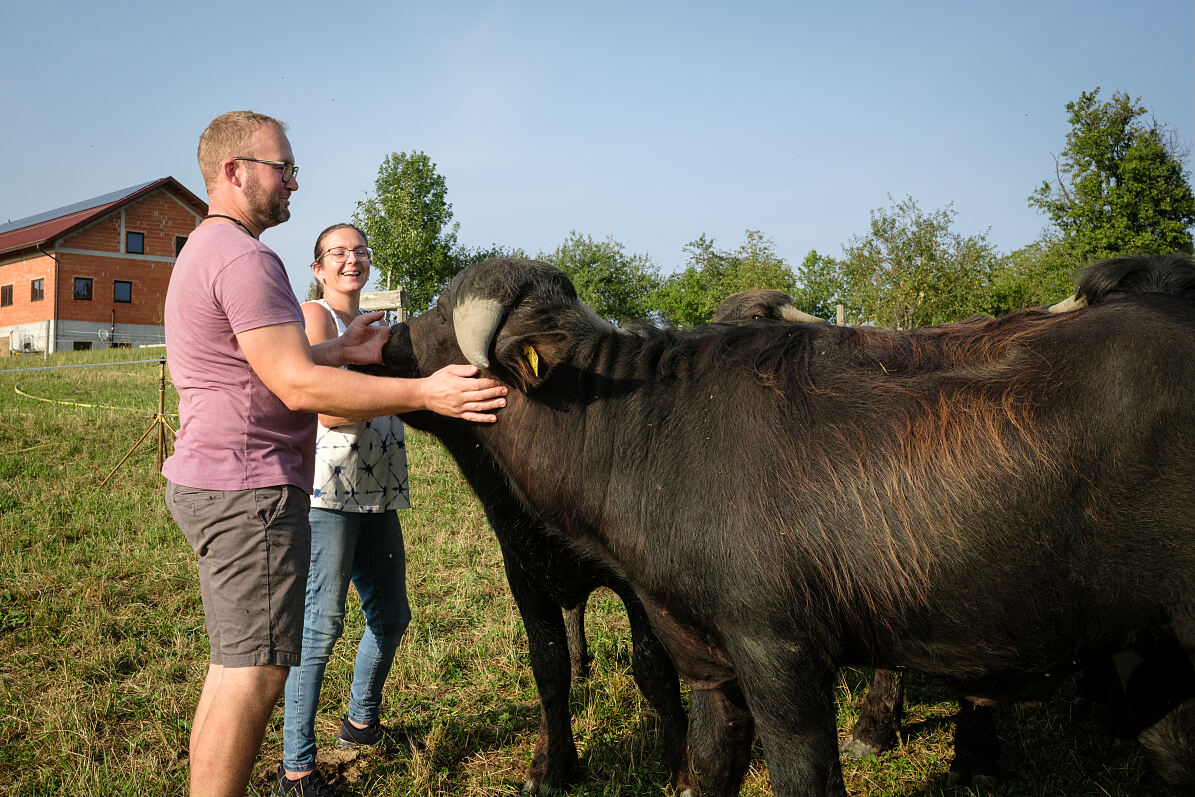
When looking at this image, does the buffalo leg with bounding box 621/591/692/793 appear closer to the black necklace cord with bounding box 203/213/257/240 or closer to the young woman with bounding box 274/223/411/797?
the young woman with bounding box 274/223/411/797

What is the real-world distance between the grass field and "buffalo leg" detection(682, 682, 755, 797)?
1.79 ft

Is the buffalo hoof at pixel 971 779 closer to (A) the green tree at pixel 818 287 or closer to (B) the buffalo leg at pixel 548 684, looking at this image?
(B) the buffalo leg at pixel 548 684

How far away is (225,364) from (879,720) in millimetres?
3825

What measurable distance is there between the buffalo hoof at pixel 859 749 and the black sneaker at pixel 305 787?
2.73m

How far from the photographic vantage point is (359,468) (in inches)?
159

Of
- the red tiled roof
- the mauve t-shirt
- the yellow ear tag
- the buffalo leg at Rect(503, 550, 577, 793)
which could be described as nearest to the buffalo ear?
the yellow ear tag

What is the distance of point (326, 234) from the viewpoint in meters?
4.45

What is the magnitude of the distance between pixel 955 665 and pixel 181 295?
307 centimetres

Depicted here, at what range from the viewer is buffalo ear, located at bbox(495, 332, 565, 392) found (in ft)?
10.0

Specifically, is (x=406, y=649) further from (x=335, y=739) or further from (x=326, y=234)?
(x=326, y=234)

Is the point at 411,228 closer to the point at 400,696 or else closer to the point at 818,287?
the point at 818,287

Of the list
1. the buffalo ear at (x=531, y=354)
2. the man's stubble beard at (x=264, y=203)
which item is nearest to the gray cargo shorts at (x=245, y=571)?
the buffalo ear at (x=531, y=354)

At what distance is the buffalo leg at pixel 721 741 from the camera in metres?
3.52

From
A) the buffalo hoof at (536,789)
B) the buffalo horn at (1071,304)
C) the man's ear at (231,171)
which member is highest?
the man's ear at (231,171)
